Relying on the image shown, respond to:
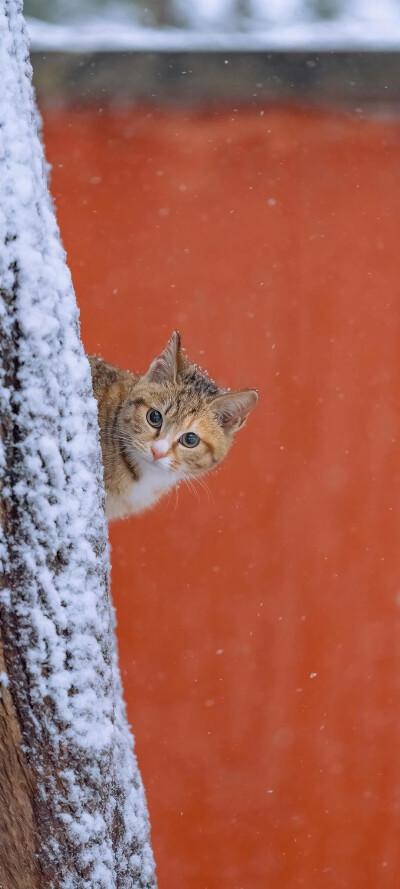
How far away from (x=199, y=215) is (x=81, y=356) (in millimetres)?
1200

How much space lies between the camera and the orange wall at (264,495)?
6.63 feet

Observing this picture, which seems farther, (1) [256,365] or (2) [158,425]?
(1) [256,365]

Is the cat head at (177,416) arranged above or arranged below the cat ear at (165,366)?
below

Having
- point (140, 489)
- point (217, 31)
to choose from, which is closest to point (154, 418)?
point (140, 489)

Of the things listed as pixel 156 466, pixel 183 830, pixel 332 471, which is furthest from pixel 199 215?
pixel 183 830

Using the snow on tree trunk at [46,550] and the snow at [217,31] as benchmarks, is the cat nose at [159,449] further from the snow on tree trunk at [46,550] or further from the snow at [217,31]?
the snow at [217,31]

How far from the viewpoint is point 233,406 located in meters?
1.46

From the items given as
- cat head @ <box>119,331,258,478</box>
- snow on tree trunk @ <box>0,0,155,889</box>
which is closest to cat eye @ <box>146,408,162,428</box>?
cat head @ <box>119,331,258,478</box>

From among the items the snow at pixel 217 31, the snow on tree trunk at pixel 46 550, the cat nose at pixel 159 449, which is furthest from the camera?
the snow at pixel 217 31

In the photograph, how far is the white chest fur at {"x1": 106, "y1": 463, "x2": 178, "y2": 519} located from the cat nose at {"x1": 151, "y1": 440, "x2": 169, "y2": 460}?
40mm

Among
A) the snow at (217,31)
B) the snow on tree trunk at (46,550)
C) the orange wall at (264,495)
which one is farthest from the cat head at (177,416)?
the snow at (217,31)

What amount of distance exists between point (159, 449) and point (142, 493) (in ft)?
0.36

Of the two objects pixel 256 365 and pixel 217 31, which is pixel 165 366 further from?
pixel 217 31

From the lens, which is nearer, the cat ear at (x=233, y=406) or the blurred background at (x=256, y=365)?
the cat ear at (x=233, y=406)
